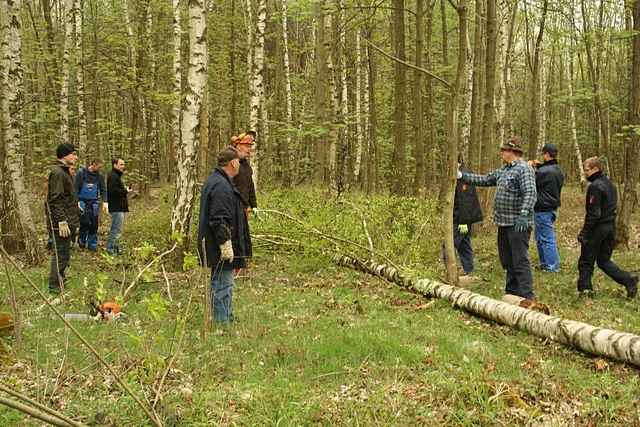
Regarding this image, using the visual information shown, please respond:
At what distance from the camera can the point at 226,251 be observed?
6.59 m

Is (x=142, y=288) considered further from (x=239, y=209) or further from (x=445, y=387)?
(x=445, y=387)

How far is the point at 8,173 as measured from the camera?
10.2m

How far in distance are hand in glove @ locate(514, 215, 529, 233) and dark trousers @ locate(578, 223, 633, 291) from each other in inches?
56.4

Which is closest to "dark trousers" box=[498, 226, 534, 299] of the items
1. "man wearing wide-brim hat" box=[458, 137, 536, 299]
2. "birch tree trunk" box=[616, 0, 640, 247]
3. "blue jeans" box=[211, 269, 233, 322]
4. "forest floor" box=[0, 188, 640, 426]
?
"man wearing wide-brim hat" box=[458, 137, 536, 299]

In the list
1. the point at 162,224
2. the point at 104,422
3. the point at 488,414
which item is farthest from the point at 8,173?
the point at 488,414

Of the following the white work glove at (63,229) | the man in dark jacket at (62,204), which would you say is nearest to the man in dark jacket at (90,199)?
the man in dark jacket at (62,204)

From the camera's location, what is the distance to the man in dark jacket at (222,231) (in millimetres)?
6707

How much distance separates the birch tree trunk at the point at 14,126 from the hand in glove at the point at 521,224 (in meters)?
8.50

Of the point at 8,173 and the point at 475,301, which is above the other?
the point at 8,173

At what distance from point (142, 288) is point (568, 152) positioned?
41093 millimetres

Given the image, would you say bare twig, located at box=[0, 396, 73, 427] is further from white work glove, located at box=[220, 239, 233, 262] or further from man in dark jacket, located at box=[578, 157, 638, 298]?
man in dark jacket, located at box=[578, 157, 638, 298]

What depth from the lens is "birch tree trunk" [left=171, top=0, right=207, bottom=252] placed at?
387 inches

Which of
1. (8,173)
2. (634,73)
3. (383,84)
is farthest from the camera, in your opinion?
(383,84)

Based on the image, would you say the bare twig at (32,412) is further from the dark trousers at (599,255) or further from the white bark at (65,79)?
the white bark at (65,79)
